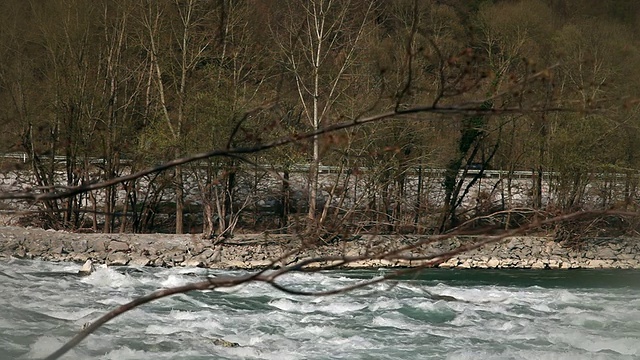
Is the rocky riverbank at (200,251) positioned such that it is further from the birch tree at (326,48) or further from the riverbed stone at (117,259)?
the birch tree at (326,48)

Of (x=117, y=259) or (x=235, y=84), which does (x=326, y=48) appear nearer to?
(x=235, y=84)

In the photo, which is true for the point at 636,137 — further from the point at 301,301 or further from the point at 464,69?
the point at 464,69

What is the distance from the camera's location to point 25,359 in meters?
7.03

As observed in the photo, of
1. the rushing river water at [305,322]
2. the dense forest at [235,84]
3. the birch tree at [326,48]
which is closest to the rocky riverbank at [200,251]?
the dense forest at [235,84]

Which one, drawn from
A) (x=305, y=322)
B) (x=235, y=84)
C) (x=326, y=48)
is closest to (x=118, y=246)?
(x=235, y=84)

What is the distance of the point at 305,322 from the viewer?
9.45 metres

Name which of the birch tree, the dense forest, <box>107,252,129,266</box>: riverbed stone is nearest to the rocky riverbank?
<box>107,252,129,266</box>: riverbed stone

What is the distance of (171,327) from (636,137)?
42.1 feet

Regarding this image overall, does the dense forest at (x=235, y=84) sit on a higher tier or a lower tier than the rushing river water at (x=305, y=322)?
higher

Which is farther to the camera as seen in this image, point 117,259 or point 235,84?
point 235,84

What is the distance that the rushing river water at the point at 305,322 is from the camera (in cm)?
796

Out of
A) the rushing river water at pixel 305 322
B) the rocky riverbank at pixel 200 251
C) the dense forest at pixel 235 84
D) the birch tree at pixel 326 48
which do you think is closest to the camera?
the rushing river water at pixel 305 322

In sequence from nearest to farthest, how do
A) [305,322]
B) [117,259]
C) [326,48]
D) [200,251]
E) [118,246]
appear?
[305,322]
[117,259]
[118,246]
[200,251]
[326,48]

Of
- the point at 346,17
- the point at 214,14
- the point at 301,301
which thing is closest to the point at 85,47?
the point at 214,14
